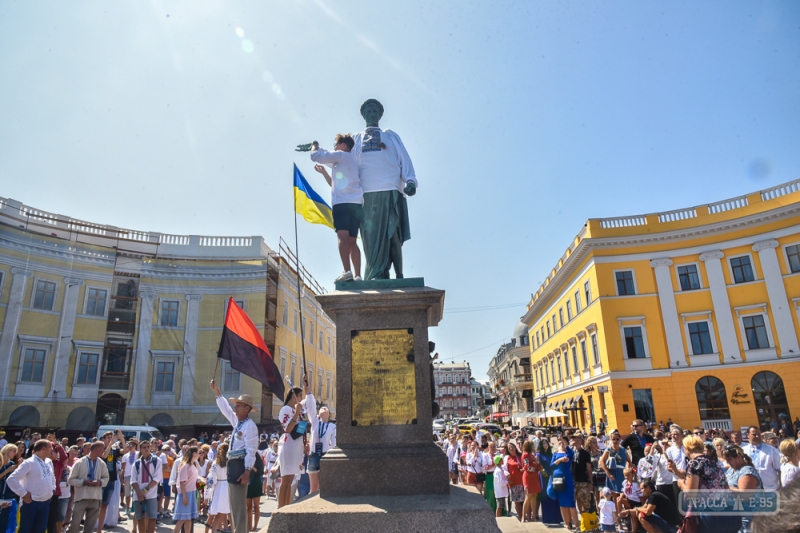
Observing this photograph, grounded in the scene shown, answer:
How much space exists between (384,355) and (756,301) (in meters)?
30.7

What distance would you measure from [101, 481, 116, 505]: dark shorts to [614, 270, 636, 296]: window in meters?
28.4

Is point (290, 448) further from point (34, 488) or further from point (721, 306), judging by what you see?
point (721, 306)

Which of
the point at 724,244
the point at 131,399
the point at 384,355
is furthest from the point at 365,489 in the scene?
the point at 724,244

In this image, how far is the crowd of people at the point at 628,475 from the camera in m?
5.98

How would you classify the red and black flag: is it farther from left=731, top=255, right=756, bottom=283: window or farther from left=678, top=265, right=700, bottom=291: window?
left=731, top=255, right=756, bottom=283: window

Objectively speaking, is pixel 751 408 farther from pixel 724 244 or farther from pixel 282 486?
pixel 282 486

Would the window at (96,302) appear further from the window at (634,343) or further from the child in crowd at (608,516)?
the window at (634,343)

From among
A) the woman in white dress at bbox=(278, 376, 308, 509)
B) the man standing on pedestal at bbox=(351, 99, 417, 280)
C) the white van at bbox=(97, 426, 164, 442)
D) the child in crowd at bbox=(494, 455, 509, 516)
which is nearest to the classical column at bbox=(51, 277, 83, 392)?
the white van at bbox=(97, 426, 164, 442)

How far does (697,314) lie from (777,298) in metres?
3.93

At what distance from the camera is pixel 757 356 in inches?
1078

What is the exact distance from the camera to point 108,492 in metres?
10.7

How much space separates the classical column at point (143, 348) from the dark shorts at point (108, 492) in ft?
58.2

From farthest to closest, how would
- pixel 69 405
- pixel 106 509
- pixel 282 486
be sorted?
1. pixel 69 405
2. pixel 106 509
3. pixel 282 486

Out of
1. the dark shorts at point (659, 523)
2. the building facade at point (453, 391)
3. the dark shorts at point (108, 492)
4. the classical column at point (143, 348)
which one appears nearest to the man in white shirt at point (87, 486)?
the dark shorts at point (108, 492)
